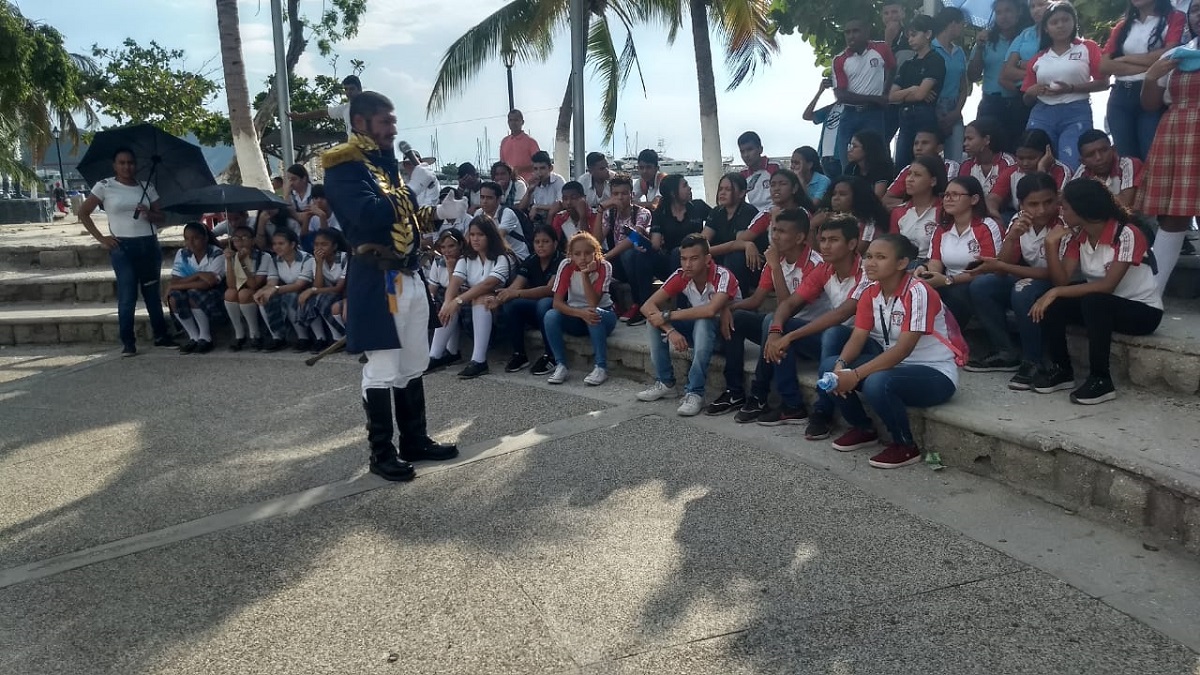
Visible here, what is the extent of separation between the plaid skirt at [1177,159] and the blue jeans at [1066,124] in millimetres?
1219

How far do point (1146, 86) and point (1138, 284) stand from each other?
157cm

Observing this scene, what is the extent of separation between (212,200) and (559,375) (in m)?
4.22

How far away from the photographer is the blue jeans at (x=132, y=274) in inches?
343

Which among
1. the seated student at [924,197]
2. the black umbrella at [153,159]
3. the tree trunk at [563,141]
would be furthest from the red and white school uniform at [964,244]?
the tree trunk at [563,141]

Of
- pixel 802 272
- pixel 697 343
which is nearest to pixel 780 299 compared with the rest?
pixel 802 272

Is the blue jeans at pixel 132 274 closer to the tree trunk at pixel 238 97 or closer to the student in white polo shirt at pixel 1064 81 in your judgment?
the tree trunk at pixel 238 97

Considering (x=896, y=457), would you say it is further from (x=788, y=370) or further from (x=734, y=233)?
(x=734, y=233)

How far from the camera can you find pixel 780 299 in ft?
19.2

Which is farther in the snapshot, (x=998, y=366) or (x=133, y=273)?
(x=133, y=273)

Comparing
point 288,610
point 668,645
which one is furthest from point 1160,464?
point 288,610

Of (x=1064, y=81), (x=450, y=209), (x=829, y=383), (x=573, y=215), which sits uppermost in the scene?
(x=1064, y=81)

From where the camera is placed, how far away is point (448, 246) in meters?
7.98

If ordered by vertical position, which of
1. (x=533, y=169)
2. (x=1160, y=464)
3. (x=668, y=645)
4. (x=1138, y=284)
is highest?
(x=533, y=169)

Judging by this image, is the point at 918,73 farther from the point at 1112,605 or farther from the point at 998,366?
the point at 1112,605
